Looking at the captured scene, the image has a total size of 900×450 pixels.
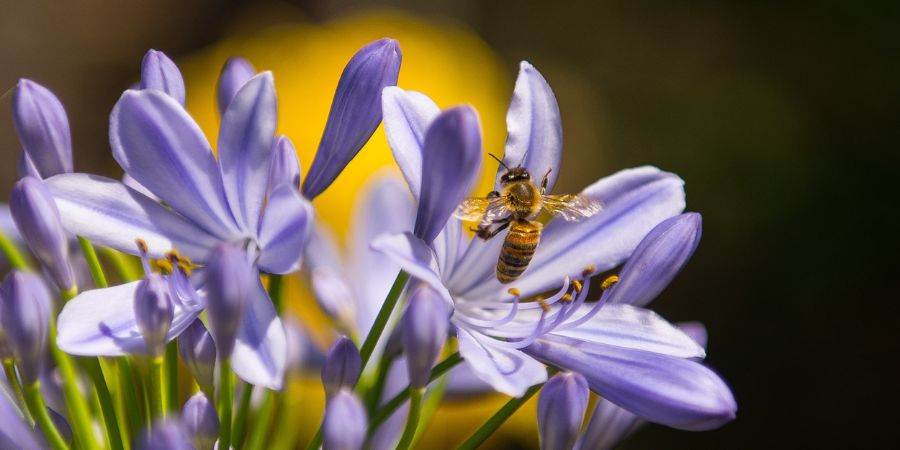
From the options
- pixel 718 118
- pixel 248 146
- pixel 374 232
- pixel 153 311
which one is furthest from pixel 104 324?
pixel 718 118

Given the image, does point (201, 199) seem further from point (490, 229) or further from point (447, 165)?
point (490, 229)

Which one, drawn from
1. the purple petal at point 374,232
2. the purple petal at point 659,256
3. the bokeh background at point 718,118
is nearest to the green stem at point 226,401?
the purple petal at point 659,256

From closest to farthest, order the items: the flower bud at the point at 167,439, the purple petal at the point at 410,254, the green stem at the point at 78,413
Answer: the flower bud at the point at 167,439 → the purple petal at the point at 410,254 → the green stem at the point at 78,413

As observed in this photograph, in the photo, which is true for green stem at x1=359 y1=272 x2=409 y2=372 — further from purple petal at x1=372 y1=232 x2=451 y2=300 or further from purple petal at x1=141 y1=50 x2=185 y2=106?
purple petal at x1=141 y1=50 x2=185 y2=106

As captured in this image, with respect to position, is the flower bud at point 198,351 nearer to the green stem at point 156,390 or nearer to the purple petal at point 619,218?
the green stem at point 156,390

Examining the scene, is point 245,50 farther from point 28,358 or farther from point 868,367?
point 28,358
